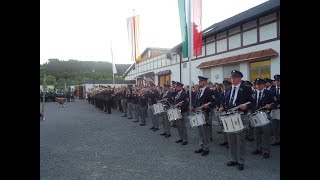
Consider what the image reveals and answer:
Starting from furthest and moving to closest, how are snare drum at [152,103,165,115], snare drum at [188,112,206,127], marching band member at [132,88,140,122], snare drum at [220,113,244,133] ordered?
1. marching band member at [132,88,140,122]
2. snare drum at [152,103,165,115]
3. snare drum at [188,112,206,127]
4. snare drum at [220,113,244,133]

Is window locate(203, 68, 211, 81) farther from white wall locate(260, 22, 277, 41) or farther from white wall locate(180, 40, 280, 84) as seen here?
white wall locate(260, 22, 277, 41)

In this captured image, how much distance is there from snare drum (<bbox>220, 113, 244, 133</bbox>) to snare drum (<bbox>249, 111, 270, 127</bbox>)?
42.3 inches

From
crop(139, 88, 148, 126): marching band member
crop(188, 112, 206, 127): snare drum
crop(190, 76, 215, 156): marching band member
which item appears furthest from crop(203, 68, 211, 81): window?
crop(188, 112, 206, 127): snare drum

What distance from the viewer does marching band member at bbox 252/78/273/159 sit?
257 inches

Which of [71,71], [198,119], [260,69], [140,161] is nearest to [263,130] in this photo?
[198,119]

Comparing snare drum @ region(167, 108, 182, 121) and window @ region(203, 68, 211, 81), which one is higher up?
window @ region(203, 68, 211, 81)

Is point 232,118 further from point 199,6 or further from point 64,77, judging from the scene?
point 64,77

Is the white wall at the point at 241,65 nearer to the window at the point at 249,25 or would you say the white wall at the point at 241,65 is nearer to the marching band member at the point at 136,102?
the window at the point at 249,25

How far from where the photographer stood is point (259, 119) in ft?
21.1

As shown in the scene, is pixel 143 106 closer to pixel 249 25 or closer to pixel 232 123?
pixel 232 123

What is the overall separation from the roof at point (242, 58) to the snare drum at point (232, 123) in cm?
957

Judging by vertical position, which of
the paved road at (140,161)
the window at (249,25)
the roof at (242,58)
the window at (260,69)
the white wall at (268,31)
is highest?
the window at (249,25)

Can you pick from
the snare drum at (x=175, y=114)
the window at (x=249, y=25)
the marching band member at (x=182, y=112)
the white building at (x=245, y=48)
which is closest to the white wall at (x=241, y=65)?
the white building at (x=245, y=48)

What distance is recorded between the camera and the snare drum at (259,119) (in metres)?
6.36
